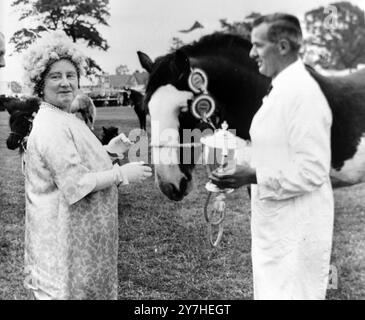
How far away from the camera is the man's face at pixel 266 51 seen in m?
1.58

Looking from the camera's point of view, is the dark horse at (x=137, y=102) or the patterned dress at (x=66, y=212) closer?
the patterned dress at (x=66, y=212)

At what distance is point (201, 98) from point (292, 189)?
75 centimetres

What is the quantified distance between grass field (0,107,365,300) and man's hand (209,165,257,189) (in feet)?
2.25

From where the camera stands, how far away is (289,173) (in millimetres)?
1514

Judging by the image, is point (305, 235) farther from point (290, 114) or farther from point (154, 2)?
point (154, 2)

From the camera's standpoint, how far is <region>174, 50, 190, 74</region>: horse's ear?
2.01m

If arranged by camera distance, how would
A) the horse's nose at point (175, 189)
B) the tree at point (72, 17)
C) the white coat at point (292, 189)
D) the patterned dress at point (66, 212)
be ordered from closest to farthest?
the white coat at point (292, 189) < the patterned dress at point (66, 212) < the horse's nose at point (175, 189) < the tree at point (72, 17)

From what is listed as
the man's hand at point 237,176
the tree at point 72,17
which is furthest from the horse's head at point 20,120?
the man's hand at point 237,176

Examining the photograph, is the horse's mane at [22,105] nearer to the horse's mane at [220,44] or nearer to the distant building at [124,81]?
the distant building at [124,81]

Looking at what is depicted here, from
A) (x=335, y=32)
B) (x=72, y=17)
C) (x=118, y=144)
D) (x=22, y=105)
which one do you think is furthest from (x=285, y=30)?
(x=22, y=105)

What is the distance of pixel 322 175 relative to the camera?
1501 millimetres

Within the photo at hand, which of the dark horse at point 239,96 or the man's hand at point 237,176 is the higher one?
the dark horse at point 239,96

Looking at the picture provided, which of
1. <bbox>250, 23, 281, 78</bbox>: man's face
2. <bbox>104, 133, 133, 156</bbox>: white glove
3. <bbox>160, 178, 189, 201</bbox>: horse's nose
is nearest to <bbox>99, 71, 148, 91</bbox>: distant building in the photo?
<bbox>104, 133, 133, 156</bbox>: white glove

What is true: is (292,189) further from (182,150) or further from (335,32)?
(335,32)
